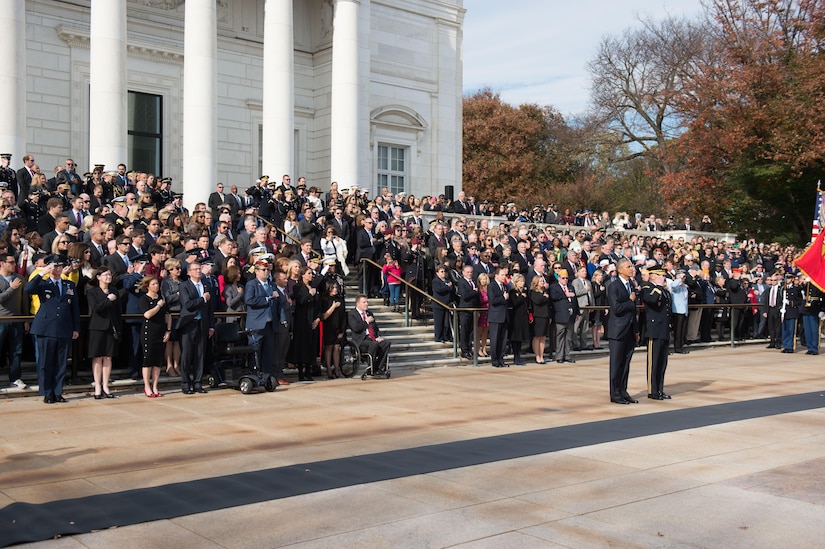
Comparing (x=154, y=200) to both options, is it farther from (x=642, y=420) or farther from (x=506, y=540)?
(x=506, y=540)

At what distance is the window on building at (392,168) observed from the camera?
35656 mm

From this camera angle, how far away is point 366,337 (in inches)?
618

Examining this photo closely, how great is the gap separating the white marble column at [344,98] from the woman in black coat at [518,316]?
1353 cm

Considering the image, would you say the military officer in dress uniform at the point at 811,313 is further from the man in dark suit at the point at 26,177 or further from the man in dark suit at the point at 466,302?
the man in dark suit at the point at 26,177

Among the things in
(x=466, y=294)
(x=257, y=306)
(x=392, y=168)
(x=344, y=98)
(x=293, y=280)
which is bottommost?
(x=257, y=306)

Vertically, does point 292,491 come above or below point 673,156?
below

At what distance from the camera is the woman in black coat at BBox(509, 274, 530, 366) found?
1817 centimetres

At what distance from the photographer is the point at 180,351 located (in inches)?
551

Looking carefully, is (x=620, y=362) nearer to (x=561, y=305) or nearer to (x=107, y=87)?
(x=561, y=305)

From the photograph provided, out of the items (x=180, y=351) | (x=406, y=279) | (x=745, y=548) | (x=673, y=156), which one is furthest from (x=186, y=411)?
(x=673, y=156)

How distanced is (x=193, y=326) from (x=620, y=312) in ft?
21.1

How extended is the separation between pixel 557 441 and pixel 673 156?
43148mm

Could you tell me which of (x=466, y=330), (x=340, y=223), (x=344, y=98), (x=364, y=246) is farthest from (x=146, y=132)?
(x=466, y=330)

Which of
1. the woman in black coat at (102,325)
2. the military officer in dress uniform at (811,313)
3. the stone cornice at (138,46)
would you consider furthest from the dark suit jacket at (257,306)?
the stone cornice at (138,46)
